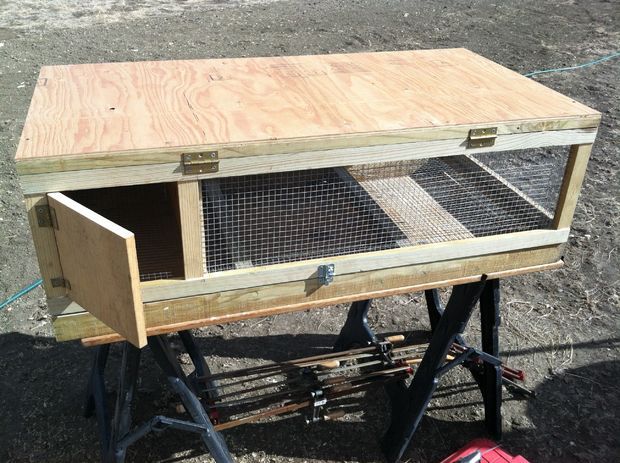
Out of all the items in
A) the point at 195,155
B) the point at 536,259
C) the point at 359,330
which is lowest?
the point at 359,330

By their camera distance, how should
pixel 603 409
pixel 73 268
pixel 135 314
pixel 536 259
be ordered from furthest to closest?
pixel 603 409, pixel 536 259, pixel 73 268, pixel 135 314

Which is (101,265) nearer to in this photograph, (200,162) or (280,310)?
(200,162)

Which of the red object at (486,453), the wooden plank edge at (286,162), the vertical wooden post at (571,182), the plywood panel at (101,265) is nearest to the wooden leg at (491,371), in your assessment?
the red object at (486,453)

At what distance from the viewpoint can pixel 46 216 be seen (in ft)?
4.92

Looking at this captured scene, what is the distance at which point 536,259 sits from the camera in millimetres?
2150

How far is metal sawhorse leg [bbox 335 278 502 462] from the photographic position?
237 centimetres

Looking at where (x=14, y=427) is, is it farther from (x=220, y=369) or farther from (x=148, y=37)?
(x=148, y=37)

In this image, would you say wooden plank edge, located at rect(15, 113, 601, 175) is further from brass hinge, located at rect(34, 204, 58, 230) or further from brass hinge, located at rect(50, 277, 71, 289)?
brass hinge, located at rect(50, 277, 71, 289)

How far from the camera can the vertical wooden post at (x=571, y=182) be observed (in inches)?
75.3

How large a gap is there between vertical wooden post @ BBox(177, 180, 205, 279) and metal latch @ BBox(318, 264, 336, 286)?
14.1 inches

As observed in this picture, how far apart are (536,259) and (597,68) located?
6.25 m

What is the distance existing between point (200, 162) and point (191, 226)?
190 mm

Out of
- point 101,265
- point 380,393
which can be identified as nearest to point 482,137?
point 101,265

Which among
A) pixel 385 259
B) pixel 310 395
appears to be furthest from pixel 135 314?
pixel 310 395
